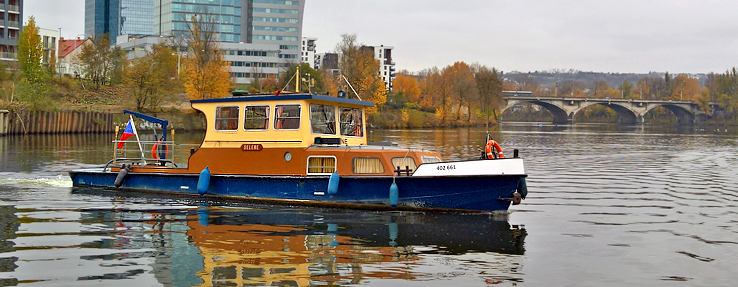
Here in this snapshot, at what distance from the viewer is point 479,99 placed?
10312cm

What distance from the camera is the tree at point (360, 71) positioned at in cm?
8281

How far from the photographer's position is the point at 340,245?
1374 centimetres

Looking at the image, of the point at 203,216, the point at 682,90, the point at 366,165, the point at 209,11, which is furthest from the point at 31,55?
the point at 682,90

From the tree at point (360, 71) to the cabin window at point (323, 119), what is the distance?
6225cm

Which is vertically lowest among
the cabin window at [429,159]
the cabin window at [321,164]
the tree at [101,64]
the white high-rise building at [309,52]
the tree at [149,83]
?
the cabin window at [321,164]

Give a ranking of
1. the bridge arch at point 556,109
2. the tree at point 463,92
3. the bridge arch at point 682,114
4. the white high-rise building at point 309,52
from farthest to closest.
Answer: the white high-rise building at point 309,52, the bridge arch at point 682,114, the bridge arch at point 556,109, the tree at point 463,92

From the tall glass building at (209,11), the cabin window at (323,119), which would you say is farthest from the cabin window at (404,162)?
the tall glass building at (209,11)

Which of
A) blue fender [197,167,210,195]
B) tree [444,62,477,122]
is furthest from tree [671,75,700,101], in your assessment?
blue fender [197,167,210,195]

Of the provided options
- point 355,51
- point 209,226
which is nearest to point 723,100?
point 355,51

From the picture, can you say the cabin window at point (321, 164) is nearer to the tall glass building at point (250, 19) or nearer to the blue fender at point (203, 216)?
the blue fender at point (203, 216)

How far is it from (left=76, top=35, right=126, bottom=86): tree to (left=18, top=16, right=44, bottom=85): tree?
9.80 metres

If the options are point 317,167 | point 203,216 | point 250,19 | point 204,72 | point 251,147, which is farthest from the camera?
point 250,19

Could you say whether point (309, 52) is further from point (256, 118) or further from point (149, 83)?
point (256, 118)

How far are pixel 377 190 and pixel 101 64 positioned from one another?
66.0m
